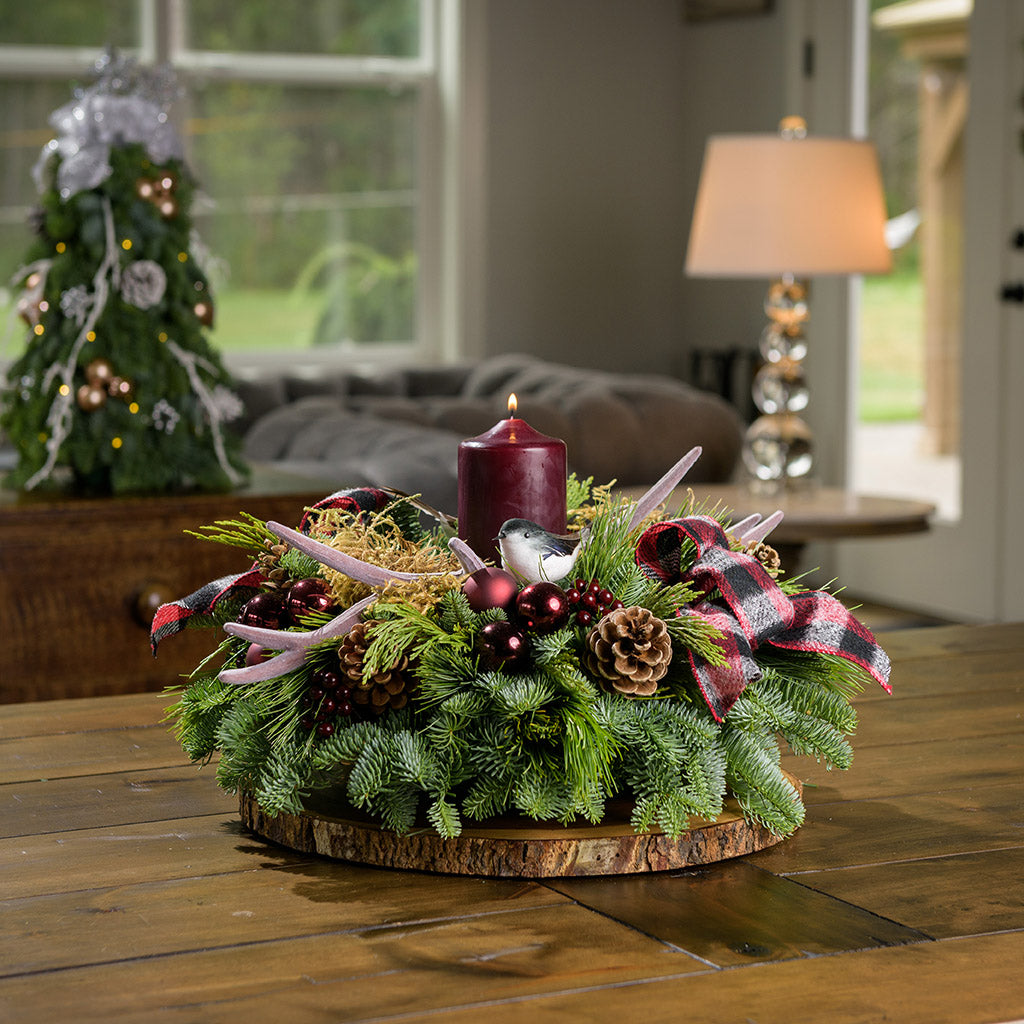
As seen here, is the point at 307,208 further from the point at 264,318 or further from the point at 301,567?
the point at 301,567

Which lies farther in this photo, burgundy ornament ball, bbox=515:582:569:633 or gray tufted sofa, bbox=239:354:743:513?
gray tufted sofa, bbox=239:354:743:513

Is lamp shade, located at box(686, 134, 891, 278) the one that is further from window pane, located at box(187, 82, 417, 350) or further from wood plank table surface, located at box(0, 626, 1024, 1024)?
wood plank table surface, located at box(0, 626, 1024, 1024)

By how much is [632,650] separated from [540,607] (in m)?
0.05

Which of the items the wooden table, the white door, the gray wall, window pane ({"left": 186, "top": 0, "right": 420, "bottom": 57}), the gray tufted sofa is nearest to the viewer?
the gray tufted sofa

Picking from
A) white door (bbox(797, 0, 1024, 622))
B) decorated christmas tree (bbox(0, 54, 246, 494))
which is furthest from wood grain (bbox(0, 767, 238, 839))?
white door (bbox(797, 0, 1024, 622))

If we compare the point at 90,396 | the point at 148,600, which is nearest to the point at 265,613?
the point at 148,600

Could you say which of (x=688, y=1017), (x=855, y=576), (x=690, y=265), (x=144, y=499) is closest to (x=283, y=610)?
(x=688, y=1017)

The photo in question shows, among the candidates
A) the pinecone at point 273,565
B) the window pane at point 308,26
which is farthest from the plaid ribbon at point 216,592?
the window pane at point 308,26

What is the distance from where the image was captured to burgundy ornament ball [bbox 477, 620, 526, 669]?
0.72 metres

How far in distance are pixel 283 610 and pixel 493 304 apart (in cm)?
466

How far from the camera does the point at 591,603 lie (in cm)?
74

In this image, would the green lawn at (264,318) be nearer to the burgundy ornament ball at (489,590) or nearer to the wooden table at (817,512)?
the wooden table at (817,512)

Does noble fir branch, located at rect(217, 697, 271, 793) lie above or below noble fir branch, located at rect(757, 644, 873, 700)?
below

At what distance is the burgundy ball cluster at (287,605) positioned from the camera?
0.78 metres
